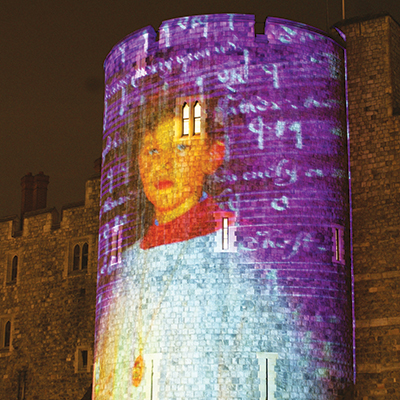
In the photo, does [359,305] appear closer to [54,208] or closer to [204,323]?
[204,323]

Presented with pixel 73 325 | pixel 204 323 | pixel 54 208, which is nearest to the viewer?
pixel 204 323

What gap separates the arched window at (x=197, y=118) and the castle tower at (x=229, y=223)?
0.15ft

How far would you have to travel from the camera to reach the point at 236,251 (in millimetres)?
19766

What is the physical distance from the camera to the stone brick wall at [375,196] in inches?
802

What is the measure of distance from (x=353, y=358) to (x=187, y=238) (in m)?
4.68

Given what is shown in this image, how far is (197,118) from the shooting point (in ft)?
68.3

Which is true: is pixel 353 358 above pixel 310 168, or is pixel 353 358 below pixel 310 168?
below

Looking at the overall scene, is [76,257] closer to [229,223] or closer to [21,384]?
[21,384]

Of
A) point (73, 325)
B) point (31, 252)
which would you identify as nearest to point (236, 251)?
point (73, 325)

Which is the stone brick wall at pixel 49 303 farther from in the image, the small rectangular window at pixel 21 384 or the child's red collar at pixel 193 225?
the child's red collar at pixel 193 225

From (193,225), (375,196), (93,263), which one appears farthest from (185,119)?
(93,263)

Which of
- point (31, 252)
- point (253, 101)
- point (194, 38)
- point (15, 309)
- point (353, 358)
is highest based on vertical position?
point (194, 38)

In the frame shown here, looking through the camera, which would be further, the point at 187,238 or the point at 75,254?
the point at 75,254

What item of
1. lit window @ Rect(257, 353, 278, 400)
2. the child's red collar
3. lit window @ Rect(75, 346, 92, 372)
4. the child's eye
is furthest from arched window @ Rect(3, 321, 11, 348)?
lit window @ Rect(257, 353, 278, 400)
